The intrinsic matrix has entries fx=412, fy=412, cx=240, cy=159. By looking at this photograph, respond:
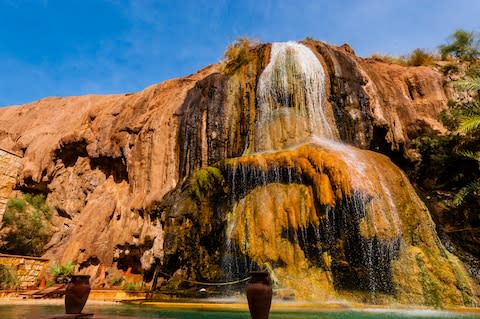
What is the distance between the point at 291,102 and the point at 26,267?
45.6 ft

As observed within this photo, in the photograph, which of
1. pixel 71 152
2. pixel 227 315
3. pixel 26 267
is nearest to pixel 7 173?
pixel 71 152

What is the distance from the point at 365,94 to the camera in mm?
20234

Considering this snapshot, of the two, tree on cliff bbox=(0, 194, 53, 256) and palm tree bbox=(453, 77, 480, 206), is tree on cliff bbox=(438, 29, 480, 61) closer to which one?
palm tree bbox=(453, 77, 480, 206)

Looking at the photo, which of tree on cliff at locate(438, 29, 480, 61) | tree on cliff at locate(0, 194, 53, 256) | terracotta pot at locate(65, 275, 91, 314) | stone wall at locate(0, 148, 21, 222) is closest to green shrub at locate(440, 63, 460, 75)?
tree on cliff at locate(438, 29, 480, 61)

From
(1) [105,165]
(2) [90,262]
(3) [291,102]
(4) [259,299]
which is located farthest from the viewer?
(1) [105,165]

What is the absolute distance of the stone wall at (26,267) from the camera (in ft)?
54.6

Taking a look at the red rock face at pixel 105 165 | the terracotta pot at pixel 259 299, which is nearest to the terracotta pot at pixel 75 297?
the terracotta pot at pixel 259 299

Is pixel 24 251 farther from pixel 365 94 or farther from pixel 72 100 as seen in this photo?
pixel 365 94

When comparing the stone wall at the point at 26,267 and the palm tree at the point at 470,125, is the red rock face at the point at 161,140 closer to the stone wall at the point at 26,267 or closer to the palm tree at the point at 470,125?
the stone wall at the point at 26,267

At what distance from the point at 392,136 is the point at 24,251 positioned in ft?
63.1

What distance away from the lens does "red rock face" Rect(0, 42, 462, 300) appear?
61.8 feet

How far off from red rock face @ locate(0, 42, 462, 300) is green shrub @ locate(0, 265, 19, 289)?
2570 mm

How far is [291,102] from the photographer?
65.1ft

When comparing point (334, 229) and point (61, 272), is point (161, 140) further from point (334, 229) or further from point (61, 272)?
point (334, 229)
